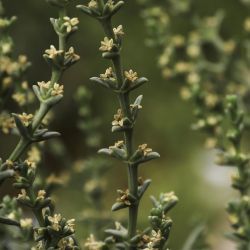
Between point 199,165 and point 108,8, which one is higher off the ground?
point 199,165

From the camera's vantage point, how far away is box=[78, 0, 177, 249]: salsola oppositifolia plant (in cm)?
89

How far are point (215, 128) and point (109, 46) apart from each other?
63cm

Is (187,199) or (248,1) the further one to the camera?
(187,199)

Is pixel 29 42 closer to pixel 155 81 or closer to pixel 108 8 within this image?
pixel 155 81

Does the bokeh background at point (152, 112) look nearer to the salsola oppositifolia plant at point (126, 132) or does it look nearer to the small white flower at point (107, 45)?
the salsola oppositifolia plant at point (126, 132)

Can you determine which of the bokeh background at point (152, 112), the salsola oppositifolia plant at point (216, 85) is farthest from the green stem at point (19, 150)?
the bokeh background at point (152, 112)

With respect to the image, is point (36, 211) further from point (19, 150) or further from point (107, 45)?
point (107, 45)

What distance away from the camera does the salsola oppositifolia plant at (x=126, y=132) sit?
89 centimetres

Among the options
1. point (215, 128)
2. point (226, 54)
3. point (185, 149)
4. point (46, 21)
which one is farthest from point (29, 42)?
point (215, 128)

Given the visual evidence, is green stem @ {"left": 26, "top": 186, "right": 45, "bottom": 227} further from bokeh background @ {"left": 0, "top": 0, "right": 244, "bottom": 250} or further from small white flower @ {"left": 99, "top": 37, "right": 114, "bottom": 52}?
bokeh background @ {"left": 0, "top": 0, "right": 244, "bottom": 250}

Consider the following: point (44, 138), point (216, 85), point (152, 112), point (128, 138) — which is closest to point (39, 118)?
point (44, 138)

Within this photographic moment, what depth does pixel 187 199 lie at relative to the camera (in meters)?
2.78

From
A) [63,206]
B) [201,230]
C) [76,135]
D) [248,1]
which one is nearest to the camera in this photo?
[201,230]

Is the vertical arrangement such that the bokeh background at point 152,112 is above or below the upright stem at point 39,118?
above
